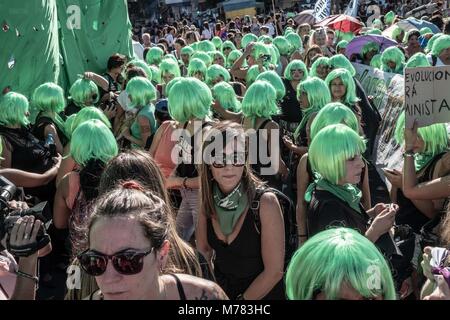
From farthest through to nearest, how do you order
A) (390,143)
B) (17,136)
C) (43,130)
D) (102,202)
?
1. (390,143)
2. (43,130)
3. (17,136)
4. (102,202)

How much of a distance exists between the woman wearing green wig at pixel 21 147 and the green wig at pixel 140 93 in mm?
1114

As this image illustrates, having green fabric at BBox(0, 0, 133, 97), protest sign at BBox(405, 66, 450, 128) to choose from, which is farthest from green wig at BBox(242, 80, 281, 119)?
green fabric at BBox(0, 0, 133, 97)

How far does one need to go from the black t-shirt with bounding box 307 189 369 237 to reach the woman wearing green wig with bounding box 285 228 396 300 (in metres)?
1.00

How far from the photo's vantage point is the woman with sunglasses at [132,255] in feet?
6.32

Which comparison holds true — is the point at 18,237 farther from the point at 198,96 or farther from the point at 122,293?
the point at 198,96

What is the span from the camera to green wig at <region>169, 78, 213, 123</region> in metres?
4.27

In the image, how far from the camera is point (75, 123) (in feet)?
15.6

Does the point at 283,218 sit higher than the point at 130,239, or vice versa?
the point at 130,239

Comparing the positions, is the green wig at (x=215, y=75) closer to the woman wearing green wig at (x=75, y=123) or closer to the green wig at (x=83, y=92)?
the green wig at (x=83, y=92)

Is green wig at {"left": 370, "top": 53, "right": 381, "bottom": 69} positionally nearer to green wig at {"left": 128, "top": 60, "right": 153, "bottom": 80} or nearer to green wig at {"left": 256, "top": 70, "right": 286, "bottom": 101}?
green wig at {"left": 256, "top": 70, "right": 286, "bottom": 101}

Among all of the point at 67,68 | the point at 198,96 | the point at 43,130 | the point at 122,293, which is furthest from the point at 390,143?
the point at 122,293

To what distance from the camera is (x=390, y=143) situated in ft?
24.0

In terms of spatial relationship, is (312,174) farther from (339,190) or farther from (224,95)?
(224,95)

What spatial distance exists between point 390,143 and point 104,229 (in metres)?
5.90
